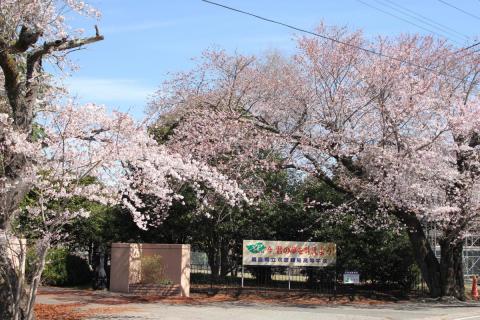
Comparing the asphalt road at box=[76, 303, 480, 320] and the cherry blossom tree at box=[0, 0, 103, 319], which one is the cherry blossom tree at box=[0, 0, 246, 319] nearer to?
the cherry blossom tree at box=[0, 0, 103, 319]

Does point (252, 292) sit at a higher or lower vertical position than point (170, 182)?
lower

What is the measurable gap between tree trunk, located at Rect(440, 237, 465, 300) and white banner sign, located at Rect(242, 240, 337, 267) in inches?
172

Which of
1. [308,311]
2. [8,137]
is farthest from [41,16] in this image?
[308,311]

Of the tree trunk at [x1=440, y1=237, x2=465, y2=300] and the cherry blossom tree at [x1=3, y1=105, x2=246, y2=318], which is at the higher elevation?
the cherry blossom tree at [x1=3, y1=105, x2=246, y2=318]

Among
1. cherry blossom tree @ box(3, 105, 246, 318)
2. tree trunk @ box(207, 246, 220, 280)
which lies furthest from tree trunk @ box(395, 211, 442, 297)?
cherry blossom tree @ box(3, 105, 246, 318)

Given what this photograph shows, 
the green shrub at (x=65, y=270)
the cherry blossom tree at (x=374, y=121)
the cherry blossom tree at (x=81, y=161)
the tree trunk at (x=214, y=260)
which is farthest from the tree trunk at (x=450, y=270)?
the green shrub at (x=65, y=270)

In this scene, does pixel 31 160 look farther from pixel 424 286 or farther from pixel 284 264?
pixel 424 286

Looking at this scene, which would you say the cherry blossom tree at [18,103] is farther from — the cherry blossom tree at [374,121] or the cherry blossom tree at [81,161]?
the cherry blossom tree at [374,121]

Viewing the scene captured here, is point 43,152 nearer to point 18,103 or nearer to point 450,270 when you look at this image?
point 18,103

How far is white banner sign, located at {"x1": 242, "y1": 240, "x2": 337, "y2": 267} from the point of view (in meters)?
22.6

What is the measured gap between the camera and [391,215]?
23375mm

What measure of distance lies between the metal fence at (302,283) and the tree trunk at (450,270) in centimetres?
186

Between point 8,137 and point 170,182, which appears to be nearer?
point 8,137

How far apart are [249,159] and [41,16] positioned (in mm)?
9840
